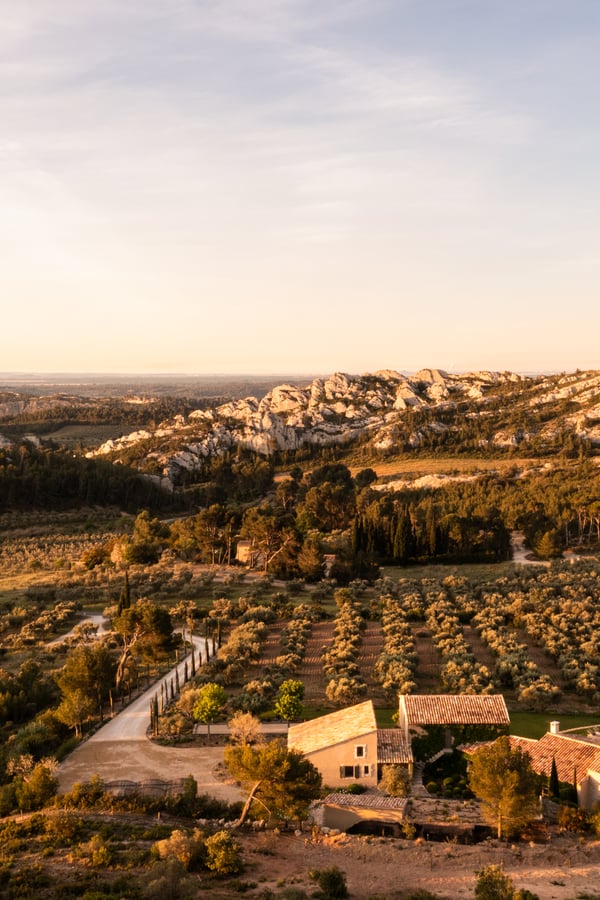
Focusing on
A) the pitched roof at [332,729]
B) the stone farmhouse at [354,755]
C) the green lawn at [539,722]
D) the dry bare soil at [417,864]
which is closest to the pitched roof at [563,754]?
the green lawn at [539,722]

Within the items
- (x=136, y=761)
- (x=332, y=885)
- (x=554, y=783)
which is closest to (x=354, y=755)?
(x=554, y=783)

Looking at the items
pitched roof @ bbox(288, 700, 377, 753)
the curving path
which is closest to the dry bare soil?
pitched roof @ bbox(288, 700, 377, 753)

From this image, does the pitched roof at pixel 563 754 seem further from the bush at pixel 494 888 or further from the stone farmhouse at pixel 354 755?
the bush at pixel 494 888

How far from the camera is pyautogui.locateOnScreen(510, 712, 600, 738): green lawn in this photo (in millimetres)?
33128

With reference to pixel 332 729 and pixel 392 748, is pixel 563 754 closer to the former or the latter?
pixel 392 748

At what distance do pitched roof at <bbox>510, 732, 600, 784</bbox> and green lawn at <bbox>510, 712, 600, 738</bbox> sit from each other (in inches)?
92.6

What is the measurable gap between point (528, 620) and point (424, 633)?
7.80 m

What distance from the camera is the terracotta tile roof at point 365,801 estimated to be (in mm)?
26531

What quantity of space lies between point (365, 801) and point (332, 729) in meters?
4.32

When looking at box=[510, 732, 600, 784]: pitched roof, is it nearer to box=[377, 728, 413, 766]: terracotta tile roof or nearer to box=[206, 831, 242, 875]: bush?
box=[377, 728, 413, 766]: terracotta tile roof

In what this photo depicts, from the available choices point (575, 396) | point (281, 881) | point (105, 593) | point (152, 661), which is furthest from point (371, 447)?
point (281, 881)

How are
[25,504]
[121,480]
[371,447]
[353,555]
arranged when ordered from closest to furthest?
[353,555]
[25,504]
[121,480]
[371,447]

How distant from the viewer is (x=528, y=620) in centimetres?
5038

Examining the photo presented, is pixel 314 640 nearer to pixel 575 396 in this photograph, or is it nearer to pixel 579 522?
pixel 579 522
